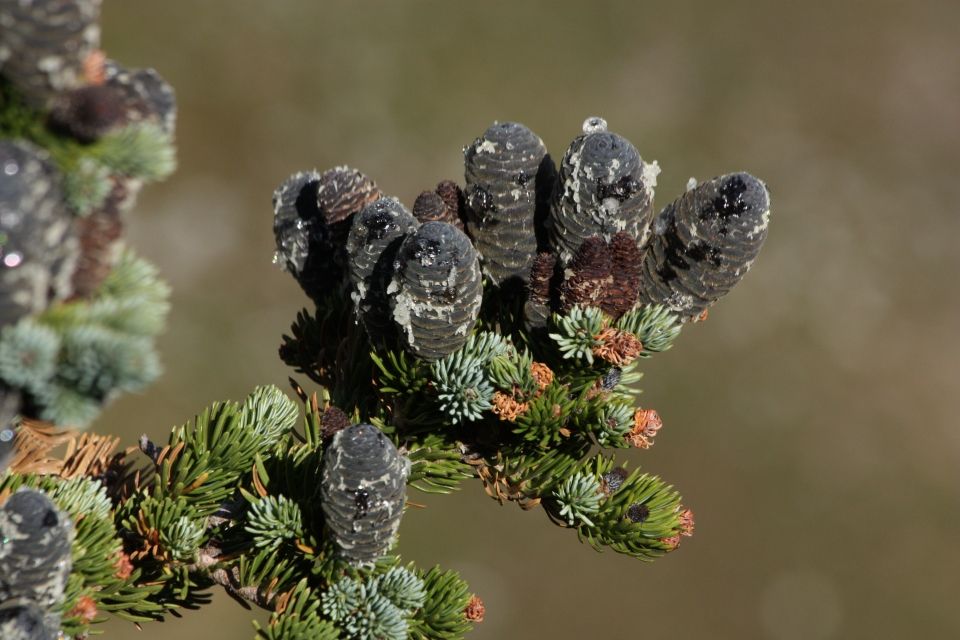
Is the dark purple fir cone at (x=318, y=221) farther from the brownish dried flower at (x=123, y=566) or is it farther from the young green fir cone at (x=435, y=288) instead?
the brownish dried flower at (x=123, y=566)

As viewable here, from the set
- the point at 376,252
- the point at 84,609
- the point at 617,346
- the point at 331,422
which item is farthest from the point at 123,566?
the point at 617,346

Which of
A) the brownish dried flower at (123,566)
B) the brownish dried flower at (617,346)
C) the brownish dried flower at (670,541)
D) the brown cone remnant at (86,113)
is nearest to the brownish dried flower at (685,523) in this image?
the brownish dried flower at (670,541)

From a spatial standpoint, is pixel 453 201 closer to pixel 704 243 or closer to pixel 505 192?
pixel 505 192

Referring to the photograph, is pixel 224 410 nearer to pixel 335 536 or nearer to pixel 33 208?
pixel 335 536

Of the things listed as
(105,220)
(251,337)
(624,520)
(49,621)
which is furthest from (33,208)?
(251,337)

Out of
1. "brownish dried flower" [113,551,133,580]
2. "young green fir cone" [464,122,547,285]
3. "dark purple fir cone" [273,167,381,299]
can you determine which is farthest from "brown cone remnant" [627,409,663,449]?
"brownish dried flower" [113,551,133,580]

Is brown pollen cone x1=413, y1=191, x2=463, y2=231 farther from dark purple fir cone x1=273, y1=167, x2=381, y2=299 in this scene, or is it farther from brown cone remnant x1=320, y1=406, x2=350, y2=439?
brown cone remnant x1=320, y1=406, x2=350, y2=439
